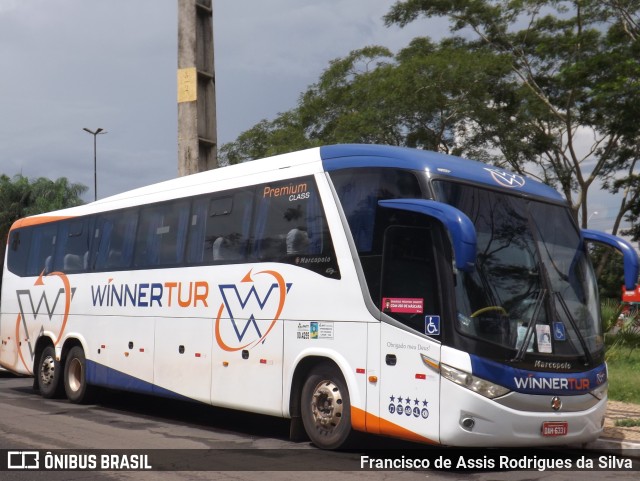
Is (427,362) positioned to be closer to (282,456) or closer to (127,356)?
(282,456)

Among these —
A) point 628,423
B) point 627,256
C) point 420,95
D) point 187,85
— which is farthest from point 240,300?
point 420,95

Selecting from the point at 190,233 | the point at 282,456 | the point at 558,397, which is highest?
the point at 190,233

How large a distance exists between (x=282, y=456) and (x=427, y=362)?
203 cm

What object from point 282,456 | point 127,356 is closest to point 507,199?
point 282,456

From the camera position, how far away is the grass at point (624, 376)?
49.6 feet

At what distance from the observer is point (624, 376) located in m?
17.9

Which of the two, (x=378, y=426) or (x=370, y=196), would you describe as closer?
(x=378, y=426)

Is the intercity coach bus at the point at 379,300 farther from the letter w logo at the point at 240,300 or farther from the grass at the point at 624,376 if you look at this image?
the grass at the point at 624,376

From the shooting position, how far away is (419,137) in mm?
30766

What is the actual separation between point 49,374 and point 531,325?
397 inches

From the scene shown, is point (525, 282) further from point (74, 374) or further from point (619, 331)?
point (74, 374)

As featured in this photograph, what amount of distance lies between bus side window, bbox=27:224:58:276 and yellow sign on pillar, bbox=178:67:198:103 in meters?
3.44

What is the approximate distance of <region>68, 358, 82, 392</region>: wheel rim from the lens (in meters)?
15.4

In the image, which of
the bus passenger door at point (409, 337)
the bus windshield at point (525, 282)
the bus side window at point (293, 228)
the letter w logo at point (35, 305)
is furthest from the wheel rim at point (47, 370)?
the bus windshield at point (525, 282)
